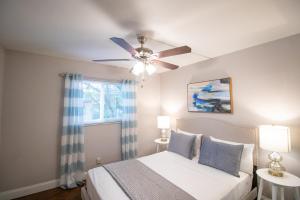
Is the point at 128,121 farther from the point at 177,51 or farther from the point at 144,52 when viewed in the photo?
the point at 177,51

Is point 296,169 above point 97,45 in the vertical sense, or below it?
below

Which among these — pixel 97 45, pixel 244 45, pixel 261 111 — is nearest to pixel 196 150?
pixel 261 111

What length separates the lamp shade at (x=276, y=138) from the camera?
5.42 feet

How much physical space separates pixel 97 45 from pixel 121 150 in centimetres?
226

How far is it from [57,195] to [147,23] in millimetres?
2952

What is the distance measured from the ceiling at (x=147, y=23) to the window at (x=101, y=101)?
0.98 metres

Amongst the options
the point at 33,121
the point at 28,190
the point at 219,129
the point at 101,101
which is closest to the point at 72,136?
the point at 33,121

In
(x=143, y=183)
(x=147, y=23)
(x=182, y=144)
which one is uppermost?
(x=147, y=23)

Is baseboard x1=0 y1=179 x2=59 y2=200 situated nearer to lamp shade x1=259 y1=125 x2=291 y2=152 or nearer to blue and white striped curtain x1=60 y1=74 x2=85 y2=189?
blue and white striped curtain x1=60 y1=74 x2=85 y2=189

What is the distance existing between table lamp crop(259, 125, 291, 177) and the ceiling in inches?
47.5

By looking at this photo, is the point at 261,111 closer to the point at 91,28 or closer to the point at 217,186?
the point at 217,186

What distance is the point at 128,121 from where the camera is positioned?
10.8 feet

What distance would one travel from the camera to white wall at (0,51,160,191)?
88.7 inches

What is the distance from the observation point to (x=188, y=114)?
3164mm
